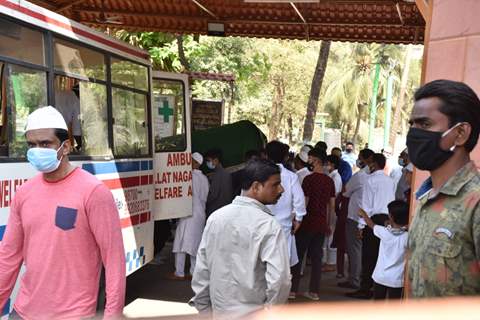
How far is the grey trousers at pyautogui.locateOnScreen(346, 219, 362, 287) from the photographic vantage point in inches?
329

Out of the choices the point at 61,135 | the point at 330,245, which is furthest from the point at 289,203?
the point at 61,135

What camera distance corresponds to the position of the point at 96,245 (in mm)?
3104

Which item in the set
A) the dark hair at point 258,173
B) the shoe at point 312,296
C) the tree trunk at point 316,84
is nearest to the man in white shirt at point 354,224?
the shoe at point 312,296

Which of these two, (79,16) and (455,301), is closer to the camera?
(455,301)

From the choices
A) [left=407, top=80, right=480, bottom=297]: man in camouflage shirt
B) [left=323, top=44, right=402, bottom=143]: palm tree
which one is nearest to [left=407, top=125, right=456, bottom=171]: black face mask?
[left=407, top=80, right=480, bottom=297]: man in camouflage shirt

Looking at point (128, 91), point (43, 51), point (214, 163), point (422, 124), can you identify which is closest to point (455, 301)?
point (422, 124)

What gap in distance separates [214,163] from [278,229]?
5.85m

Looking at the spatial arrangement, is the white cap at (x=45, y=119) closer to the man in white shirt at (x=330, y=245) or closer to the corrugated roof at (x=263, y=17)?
the man in white shirt at (x=330, y=245)

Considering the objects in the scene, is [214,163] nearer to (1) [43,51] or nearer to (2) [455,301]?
(1) [43,51]

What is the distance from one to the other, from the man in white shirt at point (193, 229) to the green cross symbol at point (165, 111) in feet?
2.88

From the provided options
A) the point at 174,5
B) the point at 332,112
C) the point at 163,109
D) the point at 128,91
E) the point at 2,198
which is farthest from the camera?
the point at 332,112

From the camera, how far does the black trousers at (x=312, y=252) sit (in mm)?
7715

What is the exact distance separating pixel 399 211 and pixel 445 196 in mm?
3579

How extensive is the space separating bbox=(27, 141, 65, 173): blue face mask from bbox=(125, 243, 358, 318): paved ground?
3770mm
